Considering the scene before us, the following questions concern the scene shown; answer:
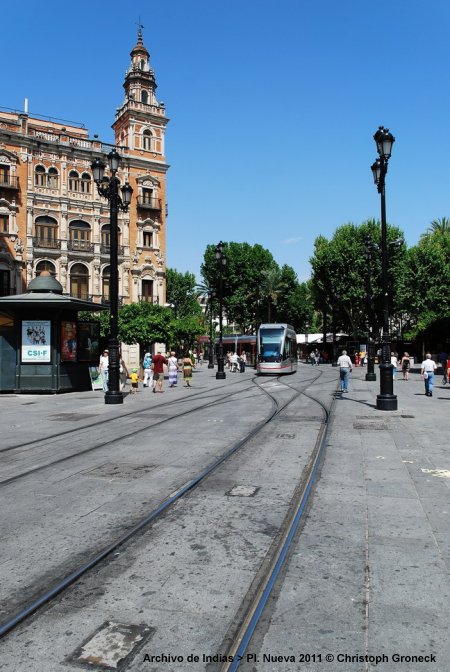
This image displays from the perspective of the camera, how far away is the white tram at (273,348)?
116 ft

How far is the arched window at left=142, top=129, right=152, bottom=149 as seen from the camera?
4988cm

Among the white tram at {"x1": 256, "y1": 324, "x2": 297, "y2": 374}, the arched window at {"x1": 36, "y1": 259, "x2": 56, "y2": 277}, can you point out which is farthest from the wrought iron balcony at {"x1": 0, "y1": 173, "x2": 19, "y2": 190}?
the white tram at {"x1": 256, "y1": 324, "x2": 297, "y2": 374}

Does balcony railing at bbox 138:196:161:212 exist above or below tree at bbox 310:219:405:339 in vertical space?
above

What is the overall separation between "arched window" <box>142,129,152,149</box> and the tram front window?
2424 centimetres

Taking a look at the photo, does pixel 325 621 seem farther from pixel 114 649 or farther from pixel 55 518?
pixel 55 518

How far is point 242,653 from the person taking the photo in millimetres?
3236

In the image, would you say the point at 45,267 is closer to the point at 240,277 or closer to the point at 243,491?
the point at 240,277

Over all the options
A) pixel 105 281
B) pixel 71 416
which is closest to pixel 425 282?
pixel 105 281

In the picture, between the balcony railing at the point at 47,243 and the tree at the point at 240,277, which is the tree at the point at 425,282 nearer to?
the tree at the point at 240,277

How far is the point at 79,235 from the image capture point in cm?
4672

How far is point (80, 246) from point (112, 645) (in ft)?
150

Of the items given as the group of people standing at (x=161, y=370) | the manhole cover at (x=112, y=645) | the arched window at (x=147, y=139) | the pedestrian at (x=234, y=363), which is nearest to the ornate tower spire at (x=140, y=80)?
the arched window at (x=147, y=139)

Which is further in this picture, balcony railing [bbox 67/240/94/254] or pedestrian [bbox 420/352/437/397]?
balcony railing [bbox 67/240/94/254]

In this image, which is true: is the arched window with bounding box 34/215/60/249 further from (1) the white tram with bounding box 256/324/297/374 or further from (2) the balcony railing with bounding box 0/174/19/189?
(1) the white tram with bounding box 256/324/297/374
